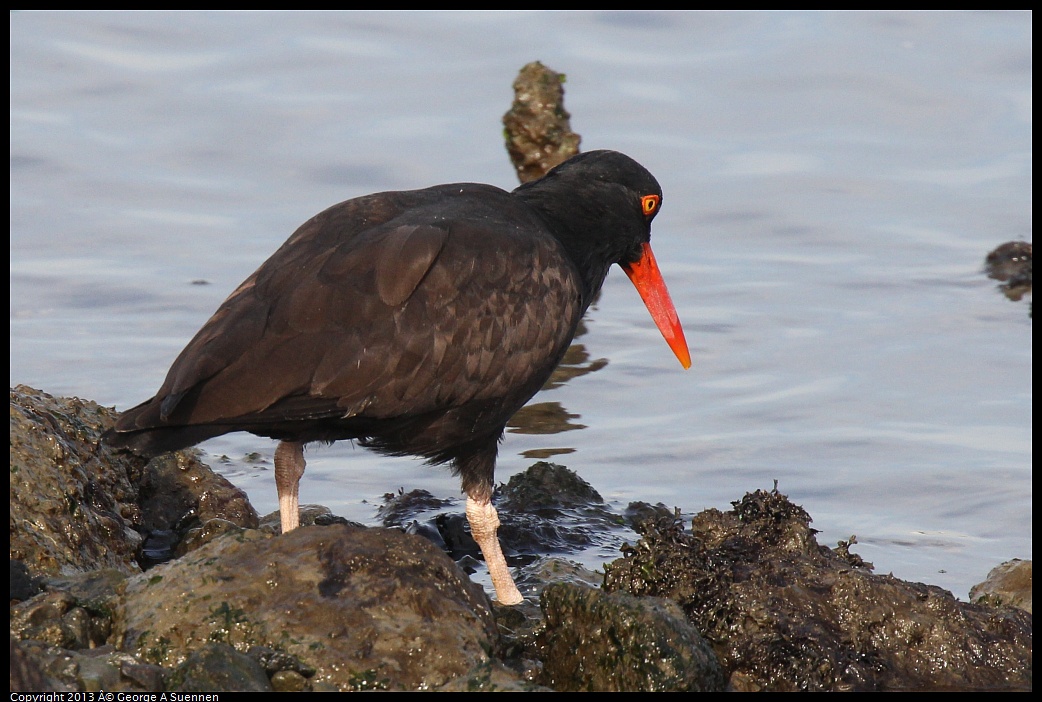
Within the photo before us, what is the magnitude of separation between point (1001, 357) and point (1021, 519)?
8.45 ft

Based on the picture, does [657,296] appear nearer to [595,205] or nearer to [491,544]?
[595,205]

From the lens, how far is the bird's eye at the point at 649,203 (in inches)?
260

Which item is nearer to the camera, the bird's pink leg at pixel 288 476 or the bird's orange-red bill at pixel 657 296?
the bird's pink leg at pixel 288 476

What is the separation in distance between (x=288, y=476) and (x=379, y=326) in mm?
995

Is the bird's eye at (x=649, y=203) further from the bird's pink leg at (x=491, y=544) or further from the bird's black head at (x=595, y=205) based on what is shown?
the bird's pink leg at (x=491, y=544)

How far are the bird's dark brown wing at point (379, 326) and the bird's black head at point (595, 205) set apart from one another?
0.59 meters


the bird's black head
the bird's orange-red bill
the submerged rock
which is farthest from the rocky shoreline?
the submerged rock

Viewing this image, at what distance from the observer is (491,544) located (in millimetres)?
5789

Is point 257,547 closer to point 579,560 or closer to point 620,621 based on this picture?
point 620,621

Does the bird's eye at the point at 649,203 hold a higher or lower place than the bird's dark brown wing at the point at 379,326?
higher

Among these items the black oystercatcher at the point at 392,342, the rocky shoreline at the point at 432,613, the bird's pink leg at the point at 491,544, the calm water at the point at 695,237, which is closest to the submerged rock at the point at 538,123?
the calm water at the point at 695,237

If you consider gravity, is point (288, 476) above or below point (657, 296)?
below

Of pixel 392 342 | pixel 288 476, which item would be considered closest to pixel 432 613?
pixel 392 342

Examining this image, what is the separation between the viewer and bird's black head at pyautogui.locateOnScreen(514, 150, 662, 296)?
6.37 m
